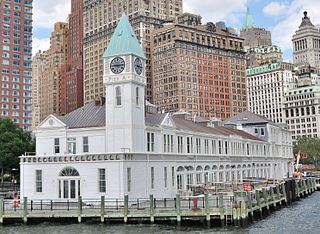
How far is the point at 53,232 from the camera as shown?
4569 cm

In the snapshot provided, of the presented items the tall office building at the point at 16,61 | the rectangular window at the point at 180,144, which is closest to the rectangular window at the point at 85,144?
the rectangular window at the point at 180,144

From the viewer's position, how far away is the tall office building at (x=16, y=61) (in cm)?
17475

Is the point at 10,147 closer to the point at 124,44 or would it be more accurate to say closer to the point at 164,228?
the point at 124,44

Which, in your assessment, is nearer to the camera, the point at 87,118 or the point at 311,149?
the point at 87,118

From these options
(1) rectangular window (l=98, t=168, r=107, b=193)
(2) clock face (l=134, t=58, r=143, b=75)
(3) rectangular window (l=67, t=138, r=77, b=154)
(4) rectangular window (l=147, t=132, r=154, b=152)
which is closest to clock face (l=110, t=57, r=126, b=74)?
(2) clock face (l=134, t=58, r=143, b=75)

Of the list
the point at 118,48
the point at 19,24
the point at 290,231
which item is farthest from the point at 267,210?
the point at 19,24

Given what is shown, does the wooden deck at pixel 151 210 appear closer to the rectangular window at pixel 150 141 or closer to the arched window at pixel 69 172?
the arched window at pixel 69 172

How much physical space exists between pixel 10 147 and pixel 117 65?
3881 centimetres

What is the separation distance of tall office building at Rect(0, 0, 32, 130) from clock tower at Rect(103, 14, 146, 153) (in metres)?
121

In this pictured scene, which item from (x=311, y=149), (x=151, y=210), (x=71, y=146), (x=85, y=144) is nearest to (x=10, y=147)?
(x=71, y=146)

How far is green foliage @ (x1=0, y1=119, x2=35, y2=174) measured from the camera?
88562 mm

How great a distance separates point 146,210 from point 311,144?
137939 millimetres

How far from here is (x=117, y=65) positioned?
58.8m

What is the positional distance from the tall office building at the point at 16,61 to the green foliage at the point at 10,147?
80.4 meters
